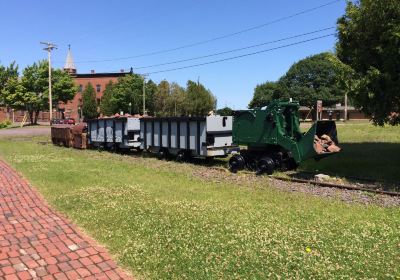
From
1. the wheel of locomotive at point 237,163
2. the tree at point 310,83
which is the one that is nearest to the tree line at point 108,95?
the tree at point 310,83

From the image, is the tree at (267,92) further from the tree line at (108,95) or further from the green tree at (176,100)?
the green tree at (176,100)

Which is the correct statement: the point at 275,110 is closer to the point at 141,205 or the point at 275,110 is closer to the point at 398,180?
the point at 398,180

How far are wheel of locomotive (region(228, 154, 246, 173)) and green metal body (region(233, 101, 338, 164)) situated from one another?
2.20 feet

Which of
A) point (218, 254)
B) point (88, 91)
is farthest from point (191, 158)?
point (88, 91)

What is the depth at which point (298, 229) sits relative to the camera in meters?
6.93

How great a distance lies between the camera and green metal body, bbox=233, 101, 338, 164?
44.1 feet

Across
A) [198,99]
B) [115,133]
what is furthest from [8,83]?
[115,133]

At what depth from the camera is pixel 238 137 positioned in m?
15.7

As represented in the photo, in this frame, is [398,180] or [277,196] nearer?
[277,196]

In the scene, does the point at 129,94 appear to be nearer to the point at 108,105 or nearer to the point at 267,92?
the point at 108,105

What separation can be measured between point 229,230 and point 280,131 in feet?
25.2

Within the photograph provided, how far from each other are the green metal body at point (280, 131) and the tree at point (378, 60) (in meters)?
1.61

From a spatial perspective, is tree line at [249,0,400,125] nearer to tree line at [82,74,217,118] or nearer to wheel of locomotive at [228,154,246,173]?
wheel of locomotive at [228,154,246,173]

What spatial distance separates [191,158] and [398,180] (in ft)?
28.8
